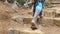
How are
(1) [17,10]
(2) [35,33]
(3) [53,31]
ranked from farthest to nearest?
(1) [17,10], (3) [53,31], (2) [35,33]

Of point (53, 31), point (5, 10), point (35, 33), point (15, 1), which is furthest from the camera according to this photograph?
point (15, 1)

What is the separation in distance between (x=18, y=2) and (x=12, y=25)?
2602 millimetres

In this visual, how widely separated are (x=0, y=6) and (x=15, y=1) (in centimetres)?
103

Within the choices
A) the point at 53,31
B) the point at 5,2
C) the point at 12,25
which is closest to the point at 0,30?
the point at 12,25

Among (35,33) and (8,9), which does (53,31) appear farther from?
(8,9)

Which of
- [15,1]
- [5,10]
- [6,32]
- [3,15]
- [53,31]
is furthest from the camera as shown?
[15,1]

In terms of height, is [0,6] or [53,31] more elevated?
[0,6]

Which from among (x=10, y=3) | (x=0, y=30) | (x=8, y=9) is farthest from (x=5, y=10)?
(x=0, y=30)

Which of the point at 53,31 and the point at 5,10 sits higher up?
the point at 5,10

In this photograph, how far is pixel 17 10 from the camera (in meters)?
7.50

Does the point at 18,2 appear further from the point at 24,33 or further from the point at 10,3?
the point at 24,33

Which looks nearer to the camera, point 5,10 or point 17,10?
point 5,10

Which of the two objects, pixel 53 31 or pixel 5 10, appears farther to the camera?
pixel 5 10

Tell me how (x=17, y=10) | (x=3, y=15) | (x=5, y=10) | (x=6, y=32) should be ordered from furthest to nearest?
(x=17, y=10) < (x=5, y=10) < (x=3, y=15) < (x=6, y=32)
